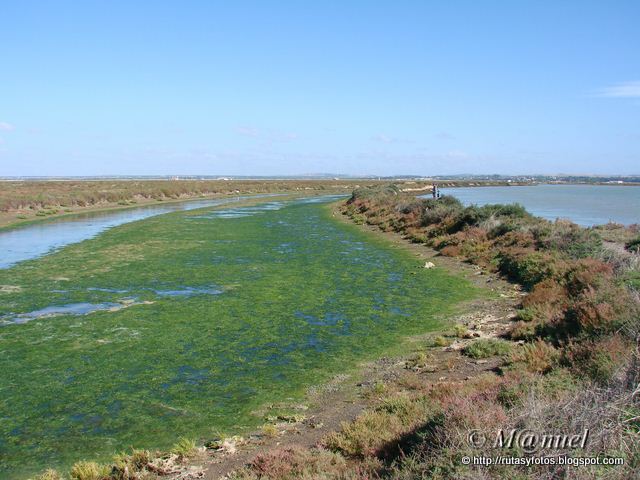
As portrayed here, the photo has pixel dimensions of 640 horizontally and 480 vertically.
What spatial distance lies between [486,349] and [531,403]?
5.13 meters

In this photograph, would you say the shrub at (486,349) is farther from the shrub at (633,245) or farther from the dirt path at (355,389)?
the shrub at (633,245)

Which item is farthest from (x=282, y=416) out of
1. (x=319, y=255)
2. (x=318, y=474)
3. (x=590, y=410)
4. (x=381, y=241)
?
(x=381, y=241)

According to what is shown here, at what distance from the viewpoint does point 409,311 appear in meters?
14.4

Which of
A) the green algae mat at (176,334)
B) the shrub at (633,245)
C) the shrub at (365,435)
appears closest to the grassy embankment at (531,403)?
the shrub at (365,435)

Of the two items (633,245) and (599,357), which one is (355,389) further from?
(633,245)

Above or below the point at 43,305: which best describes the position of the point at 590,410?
above

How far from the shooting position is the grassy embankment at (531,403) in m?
4.91

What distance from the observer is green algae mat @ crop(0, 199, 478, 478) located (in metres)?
7.96

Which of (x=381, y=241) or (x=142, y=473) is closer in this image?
(x=142, y=473)

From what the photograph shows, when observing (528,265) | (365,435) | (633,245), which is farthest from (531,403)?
(633,245)

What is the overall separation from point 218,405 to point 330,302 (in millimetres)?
7260

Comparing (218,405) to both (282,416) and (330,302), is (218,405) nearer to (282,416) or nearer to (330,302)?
(282,416)

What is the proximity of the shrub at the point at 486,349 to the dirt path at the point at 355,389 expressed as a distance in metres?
0.25

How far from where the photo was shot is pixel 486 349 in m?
10.4
